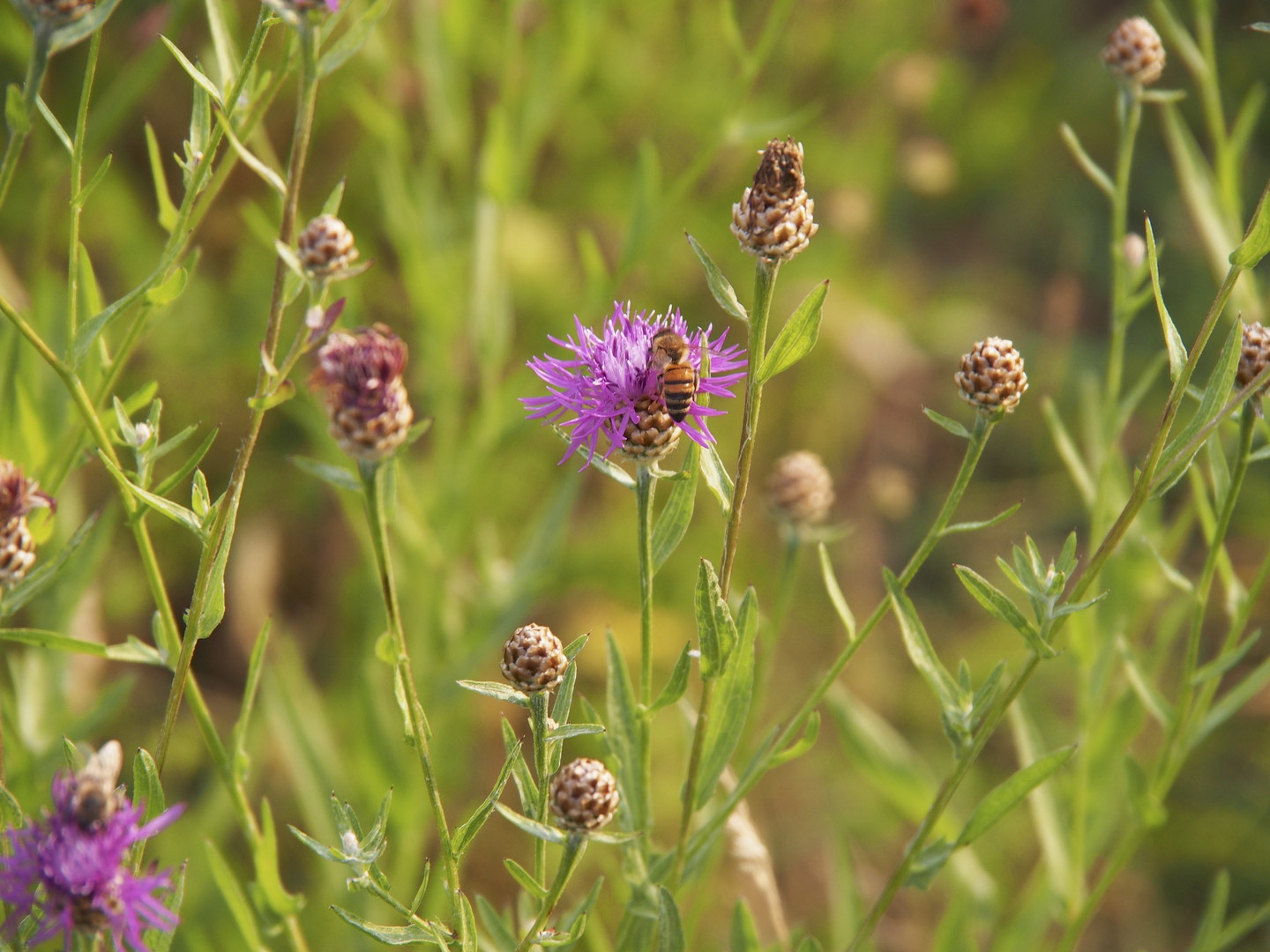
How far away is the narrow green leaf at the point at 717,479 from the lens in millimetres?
949

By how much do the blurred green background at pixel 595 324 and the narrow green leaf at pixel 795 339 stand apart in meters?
0.76

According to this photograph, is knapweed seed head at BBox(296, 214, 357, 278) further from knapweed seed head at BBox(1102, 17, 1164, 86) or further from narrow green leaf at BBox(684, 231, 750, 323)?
knapweed seed head at BBox(1102, 17, 1164, 86)

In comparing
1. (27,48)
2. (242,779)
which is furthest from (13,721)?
(27,48)

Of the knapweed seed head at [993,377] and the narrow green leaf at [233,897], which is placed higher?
the knapweed seed head at [993,377]

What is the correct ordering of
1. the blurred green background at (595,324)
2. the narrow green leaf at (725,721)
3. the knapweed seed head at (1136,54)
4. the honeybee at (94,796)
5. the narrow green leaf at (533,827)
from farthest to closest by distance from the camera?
the blurred green background at (595,324), the knapweed seed head at (1136,54), the narrow green leaf at (725,721), the narrow green leaf at (533,827), the honeybee at (94,796)

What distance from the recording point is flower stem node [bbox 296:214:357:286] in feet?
2.68

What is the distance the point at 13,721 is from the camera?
1.38 m

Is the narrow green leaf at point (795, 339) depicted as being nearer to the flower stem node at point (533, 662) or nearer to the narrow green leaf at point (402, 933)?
the flower stem node at point (533, 662)

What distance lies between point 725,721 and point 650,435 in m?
0.32

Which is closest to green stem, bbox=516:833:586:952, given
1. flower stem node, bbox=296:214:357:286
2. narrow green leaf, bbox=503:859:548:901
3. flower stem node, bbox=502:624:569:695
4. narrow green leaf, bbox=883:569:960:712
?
narrow green leaf, bbox=503:859:548:901

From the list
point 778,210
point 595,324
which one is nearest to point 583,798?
point 778,210

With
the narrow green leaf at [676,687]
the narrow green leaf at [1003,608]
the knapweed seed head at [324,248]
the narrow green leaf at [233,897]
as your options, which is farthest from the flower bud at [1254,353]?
the narrow green leaf at [233,897]

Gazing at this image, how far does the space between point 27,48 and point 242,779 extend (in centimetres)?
126

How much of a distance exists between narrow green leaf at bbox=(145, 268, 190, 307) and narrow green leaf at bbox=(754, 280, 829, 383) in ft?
1.67
